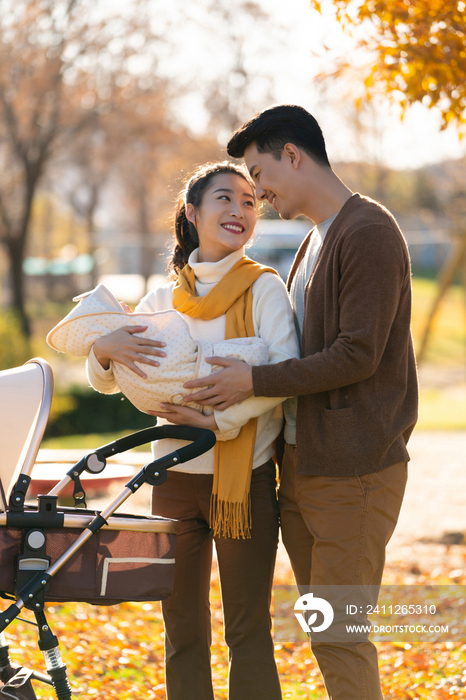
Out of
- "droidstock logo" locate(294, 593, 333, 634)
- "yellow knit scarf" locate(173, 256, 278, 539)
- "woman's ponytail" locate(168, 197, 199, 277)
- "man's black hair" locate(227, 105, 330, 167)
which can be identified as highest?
"man's black hair" locate(227, 105, 330, 167)

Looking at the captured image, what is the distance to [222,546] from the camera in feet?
8.26

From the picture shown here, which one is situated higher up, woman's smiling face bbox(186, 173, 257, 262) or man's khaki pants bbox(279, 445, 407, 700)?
woman's smiling face bbox(186, 173, 257, 262)

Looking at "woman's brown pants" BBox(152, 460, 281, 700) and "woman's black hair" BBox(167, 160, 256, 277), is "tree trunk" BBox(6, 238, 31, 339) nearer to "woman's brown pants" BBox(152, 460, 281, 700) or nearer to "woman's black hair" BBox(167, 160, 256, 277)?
"woman's black hair" BBox(167, 160, 256, 277)

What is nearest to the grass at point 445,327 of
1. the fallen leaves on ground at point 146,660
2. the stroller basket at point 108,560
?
the fallen leaves on ground at point 146,660

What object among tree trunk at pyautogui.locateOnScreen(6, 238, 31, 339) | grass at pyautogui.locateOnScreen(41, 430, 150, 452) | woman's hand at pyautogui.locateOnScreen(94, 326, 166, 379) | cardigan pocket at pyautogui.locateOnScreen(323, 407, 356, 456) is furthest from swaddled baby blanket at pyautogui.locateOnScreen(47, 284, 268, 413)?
tree trunk at pyautogui.locateOnScreen(6, 238, 31, 339)

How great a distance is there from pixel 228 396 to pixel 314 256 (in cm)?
61

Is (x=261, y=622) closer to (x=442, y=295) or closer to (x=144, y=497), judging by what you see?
(x=144, y=497)

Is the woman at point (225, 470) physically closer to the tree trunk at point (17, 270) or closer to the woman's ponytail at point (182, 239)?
the woman's ponytail at point (182, 239)

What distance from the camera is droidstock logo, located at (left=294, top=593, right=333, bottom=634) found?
7.78 ft

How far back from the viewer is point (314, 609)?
2459 millimetres

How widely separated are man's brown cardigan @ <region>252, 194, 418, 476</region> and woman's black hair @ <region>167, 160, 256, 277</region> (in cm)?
50

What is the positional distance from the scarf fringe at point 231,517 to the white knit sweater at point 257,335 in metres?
0.14

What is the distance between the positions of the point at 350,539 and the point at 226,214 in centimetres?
119

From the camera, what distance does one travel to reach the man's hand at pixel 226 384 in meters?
2.31
